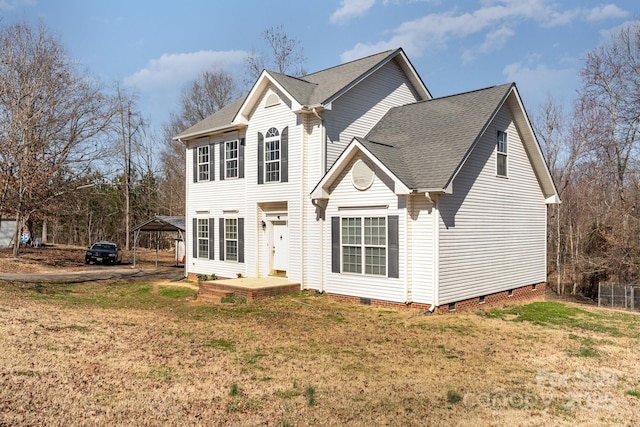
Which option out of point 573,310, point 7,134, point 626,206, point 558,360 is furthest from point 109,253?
point 626,206

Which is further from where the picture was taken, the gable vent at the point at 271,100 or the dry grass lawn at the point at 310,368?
the gable vent at the point at 271,100

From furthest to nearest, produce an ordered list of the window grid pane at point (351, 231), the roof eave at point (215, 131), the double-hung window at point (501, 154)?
the roof eave at point (215, 131)
the double-hung window at point (501, 154)
the window grid pane at point (351, 231)

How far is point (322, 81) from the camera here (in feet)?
58.7

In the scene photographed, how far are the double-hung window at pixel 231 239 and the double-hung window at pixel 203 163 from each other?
2.42 metres

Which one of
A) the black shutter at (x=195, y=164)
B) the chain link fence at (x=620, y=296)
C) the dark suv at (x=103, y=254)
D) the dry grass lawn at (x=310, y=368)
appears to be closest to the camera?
the dry grass lawn at (x=310, y=368)

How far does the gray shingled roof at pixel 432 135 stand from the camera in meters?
13.3

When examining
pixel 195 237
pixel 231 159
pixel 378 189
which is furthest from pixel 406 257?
pixel 195 237

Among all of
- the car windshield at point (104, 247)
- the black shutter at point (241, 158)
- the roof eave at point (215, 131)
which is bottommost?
the car windshield at point (104, 247)

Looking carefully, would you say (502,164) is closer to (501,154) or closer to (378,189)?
(501,154)

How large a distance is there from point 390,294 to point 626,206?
21135 mm

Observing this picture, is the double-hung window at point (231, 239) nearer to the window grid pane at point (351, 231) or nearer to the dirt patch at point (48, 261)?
the window grid pane at point (351, 231)

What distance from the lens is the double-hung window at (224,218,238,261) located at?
62.0 ft

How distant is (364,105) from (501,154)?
4.88 meters

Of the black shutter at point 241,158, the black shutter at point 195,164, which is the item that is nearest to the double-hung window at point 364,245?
the black shutter at point 241,158
